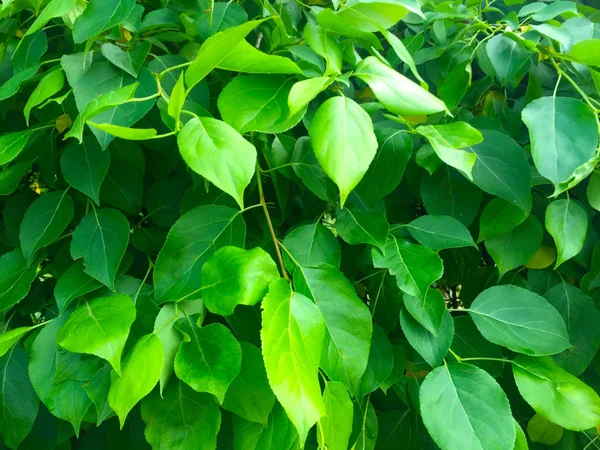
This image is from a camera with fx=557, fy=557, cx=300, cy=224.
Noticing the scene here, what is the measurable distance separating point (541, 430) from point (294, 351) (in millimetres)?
425

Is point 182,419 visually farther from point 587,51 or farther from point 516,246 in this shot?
point 587,51

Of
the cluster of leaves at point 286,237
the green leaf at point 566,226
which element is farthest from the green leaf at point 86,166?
the green leaf at point 566,226

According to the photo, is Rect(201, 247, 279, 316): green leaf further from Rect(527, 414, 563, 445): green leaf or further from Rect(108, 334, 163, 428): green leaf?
Rect(527, 414, 563, 445): green leaf

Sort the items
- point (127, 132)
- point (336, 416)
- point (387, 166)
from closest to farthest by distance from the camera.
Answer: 1. point (127, 132)
2. point (336, 416)
3. point (387, 166)

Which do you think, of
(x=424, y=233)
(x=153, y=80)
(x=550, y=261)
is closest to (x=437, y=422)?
(x=424, y=233)

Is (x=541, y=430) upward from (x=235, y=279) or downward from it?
downward

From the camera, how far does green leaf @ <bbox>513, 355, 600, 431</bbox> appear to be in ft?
1.69

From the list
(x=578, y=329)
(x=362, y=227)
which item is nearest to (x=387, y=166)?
(x=362, y=227)

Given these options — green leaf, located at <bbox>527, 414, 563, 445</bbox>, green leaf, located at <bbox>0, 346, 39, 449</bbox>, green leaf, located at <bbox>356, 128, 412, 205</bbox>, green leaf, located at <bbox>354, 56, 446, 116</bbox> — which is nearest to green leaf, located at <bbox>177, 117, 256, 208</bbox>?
green leaf, located at <bbox>354, 56, 446, 116</bbox>

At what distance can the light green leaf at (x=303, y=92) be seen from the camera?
0.37 meters

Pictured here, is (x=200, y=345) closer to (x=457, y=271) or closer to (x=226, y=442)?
(x=226, y=442)

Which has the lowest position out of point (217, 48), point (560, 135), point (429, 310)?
point (429, 310)

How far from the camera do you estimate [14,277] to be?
1.77ft

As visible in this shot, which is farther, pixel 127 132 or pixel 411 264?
pixel 411 264
